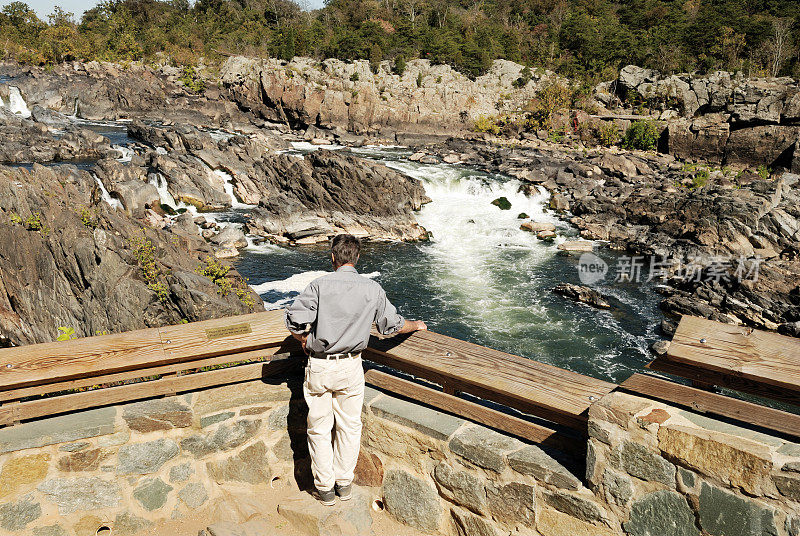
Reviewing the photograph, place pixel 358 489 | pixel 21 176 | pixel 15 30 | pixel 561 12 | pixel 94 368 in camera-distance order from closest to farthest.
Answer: pixel 94 368 < pixel 358 489 < pixel 21 176 < pixel 15 30 < pixel 561 12

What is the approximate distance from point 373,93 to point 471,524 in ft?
157

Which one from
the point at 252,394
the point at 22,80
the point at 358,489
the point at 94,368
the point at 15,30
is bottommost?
the point at 358,489

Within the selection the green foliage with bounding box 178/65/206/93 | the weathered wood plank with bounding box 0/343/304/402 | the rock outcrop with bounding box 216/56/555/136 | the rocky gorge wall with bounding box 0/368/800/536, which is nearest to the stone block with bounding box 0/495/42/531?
the rocky gorge wall with bounding box 0/368/800/536

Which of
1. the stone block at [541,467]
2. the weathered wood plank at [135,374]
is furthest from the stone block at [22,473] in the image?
the stone block at [541,467]

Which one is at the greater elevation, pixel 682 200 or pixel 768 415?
pixel 768 415

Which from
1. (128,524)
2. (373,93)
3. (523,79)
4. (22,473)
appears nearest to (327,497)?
(128,524)

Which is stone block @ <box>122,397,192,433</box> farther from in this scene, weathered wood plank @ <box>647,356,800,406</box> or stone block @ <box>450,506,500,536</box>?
weathered wood plank @ <box>647,356,800,406</box>

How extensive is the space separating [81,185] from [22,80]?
28.5m

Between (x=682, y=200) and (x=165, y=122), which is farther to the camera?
(x=165, y=122)

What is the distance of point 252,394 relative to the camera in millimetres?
3779

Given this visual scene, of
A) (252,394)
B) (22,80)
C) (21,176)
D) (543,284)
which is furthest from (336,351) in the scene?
(22,80)

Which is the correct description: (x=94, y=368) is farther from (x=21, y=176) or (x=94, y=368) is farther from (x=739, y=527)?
(x=21, y=176)

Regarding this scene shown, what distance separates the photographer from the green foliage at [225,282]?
1053 centimetres

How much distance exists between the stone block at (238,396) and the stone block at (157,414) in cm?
9
